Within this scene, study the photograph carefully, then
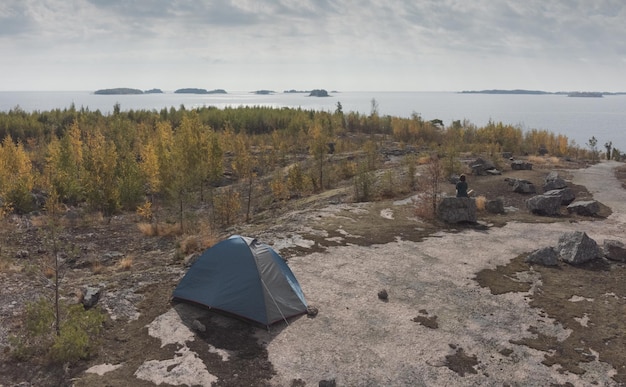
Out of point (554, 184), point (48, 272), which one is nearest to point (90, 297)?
point (48, 272)

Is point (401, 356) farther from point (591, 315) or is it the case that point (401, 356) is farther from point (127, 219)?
point (127, 219)

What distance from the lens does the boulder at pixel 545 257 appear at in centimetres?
1794

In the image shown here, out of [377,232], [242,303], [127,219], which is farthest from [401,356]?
[127,219]

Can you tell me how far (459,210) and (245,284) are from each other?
46.1 feet

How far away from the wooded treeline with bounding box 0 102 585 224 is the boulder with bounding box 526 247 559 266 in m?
14.2

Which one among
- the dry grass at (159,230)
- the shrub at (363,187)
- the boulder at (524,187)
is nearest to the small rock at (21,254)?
the dry grass at (159,230)

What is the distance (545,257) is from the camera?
59.2 ft

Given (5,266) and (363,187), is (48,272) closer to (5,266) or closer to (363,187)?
(5,266)

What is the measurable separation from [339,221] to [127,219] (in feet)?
51.5

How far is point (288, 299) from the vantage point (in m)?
13.7

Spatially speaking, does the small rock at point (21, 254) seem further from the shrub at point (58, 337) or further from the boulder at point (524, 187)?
the boulder at point (524, 187)

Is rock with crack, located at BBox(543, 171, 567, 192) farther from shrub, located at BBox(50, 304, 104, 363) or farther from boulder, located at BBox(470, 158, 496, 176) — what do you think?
shrub, located at BBox(50, 304, 104, 363)

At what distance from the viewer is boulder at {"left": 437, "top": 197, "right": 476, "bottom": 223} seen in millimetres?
23531

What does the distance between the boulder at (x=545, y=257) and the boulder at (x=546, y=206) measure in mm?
8169
